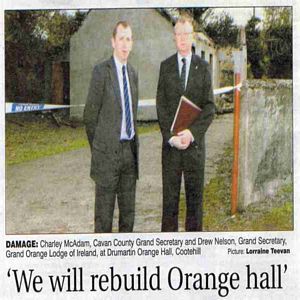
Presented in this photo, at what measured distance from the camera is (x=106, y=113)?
108cm

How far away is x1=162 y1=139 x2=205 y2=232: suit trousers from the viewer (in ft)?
3.66

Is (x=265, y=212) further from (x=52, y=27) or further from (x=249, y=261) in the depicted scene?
(x=52, y=27)

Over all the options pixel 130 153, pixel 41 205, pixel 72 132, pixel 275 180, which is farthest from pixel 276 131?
pixel 41 205

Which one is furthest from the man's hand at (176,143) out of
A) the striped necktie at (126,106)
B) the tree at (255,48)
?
the tree at (255,48)

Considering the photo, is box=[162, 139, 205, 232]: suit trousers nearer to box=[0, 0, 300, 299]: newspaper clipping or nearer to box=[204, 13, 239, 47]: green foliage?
box=[0, 0, 300, 299]: newspaper clipping

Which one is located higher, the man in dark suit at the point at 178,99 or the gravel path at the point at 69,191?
the man in dark suit at the point at 178,99

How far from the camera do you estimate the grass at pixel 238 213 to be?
114cm

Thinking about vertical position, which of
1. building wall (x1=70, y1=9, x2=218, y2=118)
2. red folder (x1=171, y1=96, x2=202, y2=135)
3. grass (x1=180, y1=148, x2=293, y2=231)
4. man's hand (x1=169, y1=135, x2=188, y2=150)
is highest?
building wall (x1=70, y1=9, x2=218, y2=118)

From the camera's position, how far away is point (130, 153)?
1.09 m

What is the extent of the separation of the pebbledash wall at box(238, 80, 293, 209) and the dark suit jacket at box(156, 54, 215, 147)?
0.09 meters

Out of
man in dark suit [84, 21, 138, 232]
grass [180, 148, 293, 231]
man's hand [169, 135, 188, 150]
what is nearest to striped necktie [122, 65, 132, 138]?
man in dark suit [84, 21, 138, 232]

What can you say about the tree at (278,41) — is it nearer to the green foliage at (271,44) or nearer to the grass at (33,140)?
the green foliage at (271,44)

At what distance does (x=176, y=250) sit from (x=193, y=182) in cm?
17

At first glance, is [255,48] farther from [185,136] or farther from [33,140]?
[33,140]
